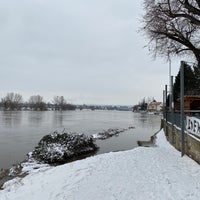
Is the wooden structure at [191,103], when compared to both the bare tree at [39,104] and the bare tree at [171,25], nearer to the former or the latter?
the bare tree at [171,25]

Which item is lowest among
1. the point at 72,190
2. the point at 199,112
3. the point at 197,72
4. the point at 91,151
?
the point at 91,151

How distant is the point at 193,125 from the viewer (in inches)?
356

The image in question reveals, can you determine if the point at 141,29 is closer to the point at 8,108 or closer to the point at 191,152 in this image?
the point at 191,152

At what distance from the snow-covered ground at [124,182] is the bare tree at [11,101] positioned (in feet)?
443

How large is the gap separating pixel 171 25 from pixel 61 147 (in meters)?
10.0

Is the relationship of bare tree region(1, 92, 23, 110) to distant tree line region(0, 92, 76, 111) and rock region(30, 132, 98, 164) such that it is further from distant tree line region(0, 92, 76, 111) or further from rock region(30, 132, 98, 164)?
rock region(30, 132, 98, 164)

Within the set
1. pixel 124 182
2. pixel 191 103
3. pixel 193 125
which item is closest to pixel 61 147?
pixel 191 103

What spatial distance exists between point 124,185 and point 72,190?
122cm

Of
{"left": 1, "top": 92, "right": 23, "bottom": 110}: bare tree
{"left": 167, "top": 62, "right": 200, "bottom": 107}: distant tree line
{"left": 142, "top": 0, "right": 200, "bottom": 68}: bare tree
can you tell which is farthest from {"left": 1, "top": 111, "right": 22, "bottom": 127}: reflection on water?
{"left": 1, "top": 92, "right": 23, "bottom": 110}: bare tree

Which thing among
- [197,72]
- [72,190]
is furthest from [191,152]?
[72,190]

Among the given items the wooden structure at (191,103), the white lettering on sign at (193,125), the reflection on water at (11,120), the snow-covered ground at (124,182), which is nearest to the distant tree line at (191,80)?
the wooden structure at (191,103)

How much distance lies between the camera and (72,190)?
646 cm

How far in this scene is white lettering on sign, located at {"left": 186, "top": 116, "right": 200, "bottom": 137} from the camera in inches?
337

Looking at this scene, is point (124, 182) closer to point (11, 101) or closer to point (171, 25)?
point (171, 25)
